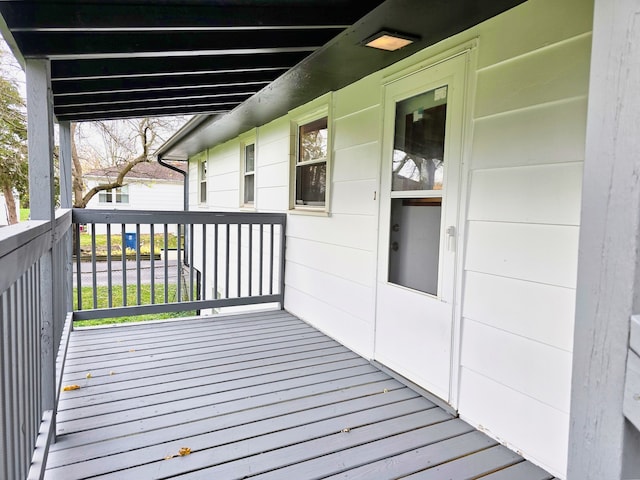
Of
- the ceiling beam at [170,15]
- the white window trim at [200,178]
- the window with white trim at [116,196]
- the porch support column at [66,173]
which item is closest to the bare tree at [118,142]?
the window with white trim at [116,196]

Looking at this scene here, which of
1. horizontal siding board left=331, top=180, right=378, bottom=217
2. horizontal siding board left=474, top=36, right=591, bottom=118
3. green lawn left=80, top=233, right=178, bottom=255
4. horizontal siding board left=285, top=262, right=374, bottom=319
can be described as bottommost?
green lawn left=80, top=233, right=178, bottom=255

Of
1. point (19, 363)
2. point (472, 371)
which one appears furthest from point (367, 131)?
point (19, 363)

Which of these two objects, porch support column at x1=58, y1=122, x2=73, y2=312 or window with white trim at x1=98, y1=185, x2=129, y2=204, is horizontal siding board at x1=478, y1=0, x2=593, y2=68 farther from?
window with white trim at x1=98, y1=185, x2=129, y2=204

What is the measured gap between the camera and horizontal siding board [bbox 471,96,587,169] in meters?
1.74

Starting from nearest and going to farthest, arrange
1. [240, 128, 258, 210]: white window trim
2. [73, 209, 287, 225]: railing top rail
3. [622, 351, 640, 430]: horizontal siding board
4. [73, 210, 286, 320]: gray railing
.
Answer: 1. [622, 351, 640, 430]: horizontal siding board
2. [73, 209, 287, 225]: railing top rail
3. [73, 210, 286, 320]: gray railing
4. [240, 128, 258, 210]: white window trim

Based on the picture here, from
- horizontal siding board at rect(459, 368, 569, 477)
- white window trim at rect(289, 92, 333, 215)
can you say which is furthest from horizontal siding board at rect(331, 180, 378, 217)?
horizontal siding board at rect(459, 368, 569, 477)

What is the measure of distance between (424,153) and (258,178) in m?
3.18

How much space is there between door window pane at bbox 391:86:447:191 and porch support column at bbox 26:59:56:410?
210 centimetres

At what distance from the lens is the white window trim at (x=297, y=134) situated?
3.72 metres

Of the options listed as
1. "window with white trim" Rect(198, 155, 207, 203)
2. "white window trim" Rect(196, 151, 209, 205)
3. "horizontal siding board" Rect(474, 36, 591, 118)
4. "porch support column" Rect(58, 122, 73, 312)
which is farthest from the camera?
"window with white trim" Rect(198, 155, 207, 203)

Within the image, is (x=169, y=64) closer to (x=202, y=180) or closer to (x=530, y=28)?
(x=530, y=28)

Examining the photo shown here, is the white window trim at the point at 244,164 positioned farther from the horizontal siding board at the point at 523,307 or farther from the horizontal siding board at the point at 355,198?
the horizontal siding board at the point at 523,307

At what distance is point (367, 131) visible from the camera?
320cm

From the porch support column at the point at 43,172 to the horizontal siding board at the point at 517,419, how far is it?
2.22 meters
